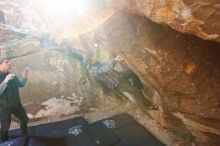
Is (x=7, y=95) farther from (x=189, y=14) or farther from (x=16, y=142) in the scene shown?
(x=189, y=14)

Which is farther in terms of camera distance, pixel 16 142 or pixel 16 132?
pixel 16 132

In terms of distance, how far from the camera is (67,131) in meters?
5.26

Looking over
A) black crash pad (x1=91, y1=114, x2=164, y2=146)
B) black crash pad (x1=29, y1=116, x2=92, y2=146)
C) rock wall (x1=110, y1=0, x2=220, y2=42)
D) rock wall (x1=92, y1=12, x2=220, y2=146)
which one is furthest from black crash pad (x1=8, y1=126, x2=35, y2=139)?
rock wall (x1=110, y1=0, x2=220, y2=42)

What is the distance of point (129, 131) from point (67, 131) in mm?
1197

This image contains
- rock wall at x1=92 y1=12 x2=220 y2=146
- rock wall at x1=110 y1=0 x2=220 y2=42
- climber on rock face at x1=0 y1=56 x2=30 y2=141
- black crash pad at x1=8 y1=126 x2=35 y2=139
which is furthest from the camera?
black crash pad at x1=8 y1=126 x2=35 y2=139

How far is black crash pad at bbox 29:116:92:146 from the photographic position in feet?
16.1

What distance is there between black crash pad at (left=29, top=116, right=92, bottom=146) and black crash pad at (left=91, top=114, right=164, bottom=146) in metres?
0.48

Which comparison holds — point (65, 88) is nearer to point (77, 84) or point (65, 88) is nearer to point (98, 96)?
point (77, 84)

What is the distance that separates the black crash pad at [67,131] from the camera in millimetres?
4922

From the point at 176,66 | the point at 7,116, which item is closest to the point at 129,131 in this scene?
the point at 176,66

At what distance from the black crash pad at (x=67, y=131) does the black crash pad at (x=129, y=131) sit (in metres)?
0.48

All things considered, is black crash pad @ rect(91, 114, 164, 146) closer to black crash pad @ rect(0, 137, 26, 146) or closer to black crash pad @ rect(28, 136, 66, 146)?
black crash pad @ rect(28, 136, 66, 146)

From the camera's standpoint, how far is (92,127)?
5.46 m

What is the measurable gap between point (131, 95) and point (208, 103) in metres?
1.89
